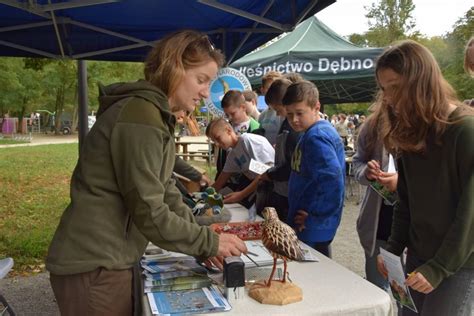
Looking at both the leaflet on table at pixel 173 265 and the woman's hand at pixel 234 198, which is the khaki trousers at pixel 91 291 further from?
the woman's hand at pixel 234 198

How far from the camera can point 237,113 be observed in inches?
145

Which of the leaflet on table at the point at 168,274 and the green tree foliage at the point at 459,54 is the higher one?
the green tree foliage at the point at 459,54

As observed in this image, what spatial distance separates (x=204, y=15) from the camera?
13.5 feet

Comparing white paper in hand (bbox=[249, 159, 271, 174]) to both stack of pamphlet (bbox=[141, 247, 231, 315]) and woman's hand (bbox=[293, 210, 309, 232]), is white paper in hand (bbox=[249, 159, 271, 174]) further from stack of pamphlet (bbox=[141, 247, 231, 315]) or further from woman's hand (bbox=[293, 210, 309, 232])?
stack of pamphlet (bbox=[141, 247, 231, 315])

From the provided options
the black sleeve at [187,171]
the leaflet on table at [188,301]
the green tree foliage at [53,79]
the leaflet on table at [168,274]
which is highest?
the green tree foliage at [53,79]

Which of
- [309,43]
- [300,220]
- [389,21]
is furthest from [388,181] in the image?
[389,21]

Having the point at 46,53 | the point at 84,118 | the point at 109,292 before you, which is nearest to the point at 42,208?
the point at 84,118

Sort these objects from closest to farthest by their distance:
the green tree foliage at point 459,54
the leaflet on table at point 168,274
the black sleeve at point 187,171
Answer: the leaflet on table at point 168,274
the black sleeve at point 187,171
the green tree foliage at point 459,54

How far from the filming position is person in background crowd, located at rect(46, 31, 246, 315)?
1.25 metres

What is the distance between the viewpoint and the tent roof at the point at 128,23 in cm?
368

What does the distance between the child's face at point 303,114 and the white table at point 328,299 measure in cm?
94

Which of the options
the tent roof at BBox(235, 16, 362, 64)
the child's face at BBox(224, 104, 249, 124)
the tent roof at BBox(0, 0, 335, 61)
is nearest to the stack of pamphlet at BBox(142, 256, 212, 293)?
the child's face at BBox(224, 104, 249, 124)

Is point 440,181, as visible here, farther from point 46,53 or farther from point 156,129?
point 46,53

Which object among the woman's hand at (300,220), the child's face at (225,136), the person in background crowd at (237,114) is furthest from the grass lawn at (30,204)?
the woman's hand at (300,220)
